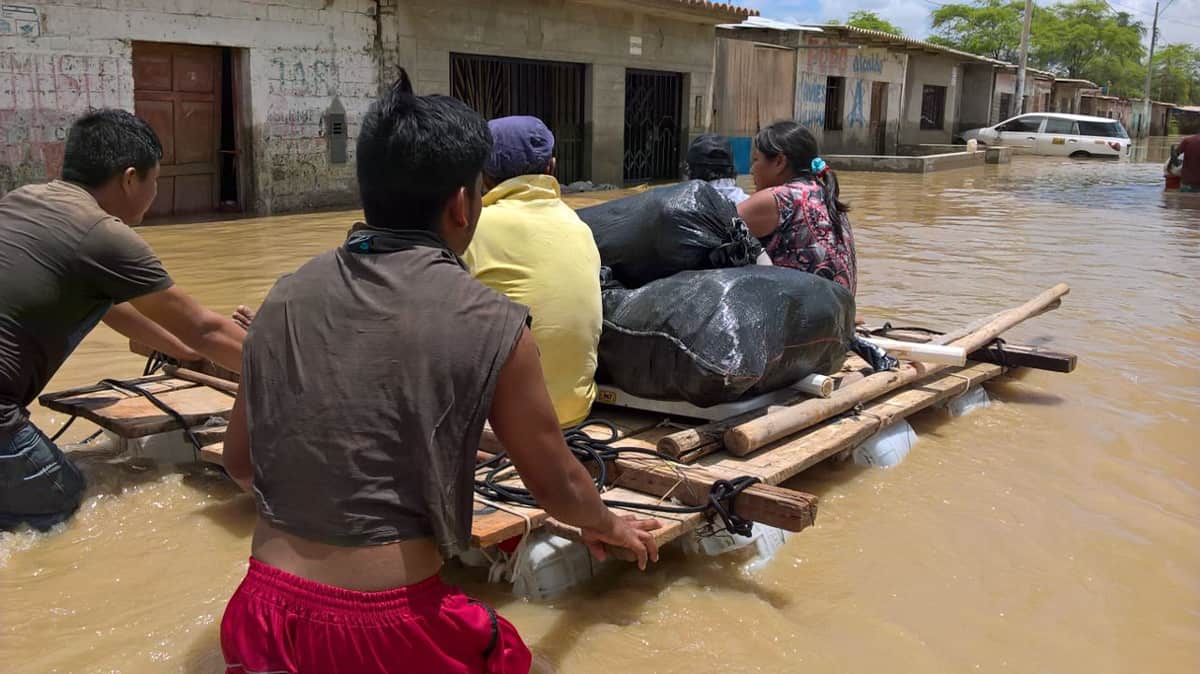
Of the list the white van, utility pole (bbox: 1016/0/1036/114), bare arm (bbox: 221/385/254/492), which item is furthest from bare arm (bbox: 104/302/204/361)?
the white van

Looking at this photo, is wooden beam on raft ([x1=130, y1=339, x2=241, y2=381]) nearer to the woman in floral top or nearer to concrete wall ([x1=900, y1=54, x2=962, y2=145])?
the woman in floral top

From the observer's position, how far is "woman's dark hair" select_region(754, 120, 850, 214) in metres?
4.40

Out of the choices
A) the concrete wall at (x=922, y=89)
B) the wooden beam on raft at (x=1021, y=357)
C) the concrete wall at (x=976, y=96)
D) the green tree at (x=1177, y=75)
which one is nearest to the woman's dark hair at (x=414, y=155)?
the wooden beam on raft at (x=1021, y=357)

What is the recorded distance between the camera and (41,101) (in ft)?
29.5

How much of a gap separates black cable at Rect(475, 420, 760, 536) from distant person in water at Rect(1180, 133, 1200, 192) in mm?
16218

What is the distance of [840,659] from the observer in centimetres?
263

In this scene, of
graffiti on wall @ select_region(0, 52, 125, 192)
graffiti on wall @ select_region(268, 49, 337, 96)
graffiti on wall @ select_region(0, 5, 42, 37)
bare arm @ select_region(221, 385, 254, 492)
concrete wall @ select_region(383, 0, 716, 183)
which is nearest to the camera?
bare arm @ select_region(221, 385, 254, 492)

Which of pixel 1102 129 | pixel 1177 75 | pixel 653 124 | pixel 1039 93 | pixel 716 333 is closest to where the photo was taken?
pixel 716 333

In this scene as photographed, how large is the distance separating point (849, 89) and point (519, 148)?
22.3 meters

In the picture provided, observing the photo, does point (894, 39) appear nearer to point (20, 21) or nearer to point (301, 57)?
point (301, 57)

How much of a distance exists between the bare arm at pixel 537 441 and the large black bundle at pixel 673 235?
1.98m

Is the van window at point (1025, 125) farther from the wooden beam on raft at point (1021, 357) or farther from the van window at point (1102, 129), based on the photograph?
the wooden beam on raft at point (1021, 357)

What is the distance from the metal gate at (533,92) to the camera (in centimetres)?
1367

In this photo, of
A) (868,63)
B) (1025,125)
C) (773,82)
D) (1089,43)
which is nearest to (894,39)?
(868,63)
